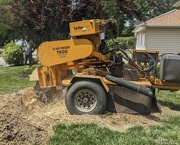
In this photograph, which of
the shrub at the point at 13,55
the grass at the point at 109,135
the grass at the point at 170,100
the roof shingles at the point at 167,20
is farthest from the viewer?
the roof shingles at the point at 167,20

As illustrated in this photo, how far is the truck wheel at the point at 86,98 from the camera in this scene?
6.37 metres

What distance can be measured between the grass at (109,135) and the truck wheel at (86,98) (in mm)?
736

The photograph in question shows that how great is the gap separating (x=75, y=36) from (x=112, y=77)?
1112 mm

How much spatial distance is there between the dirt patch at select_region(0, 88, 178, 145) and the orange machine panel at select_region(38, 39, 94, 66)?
97cm

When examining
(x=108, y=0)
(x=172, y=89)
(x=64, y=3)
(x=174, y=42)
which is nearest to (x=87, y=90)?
(x=172, y=89)

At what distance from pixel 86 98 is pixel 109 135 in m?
1.39

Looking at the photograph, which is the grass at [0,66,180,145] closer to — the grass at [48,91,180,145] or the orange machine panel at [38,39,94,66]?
the grass at [48,91,180,145]

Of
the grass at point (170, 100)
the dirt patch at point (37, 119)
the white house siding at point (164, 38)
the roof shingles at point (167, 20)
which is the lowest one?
the grass at point (170, 100)

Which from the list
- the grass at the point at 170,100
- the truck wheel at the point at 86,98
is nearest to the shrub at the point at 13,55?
the grass at the point at 170,100

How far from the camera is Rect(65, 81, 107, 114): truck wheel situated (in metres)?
6.37

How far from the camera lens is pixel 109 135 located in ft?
17.3

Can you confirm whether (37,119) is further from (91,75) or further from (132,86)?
(132,86)

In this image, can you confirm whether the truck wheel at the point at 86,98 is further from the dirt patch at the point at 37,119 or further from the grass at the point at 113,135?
the grass at the point at 113,135

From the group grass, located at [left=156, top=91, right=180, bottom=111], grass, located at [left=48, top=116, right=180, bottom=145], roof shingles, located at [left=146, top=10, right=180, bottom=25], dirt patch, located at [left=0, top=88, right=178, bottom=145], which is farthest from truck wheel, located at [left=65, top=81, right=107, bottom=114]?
roof shingles, located at [left=146, top=10, right=180, bottom=25]
